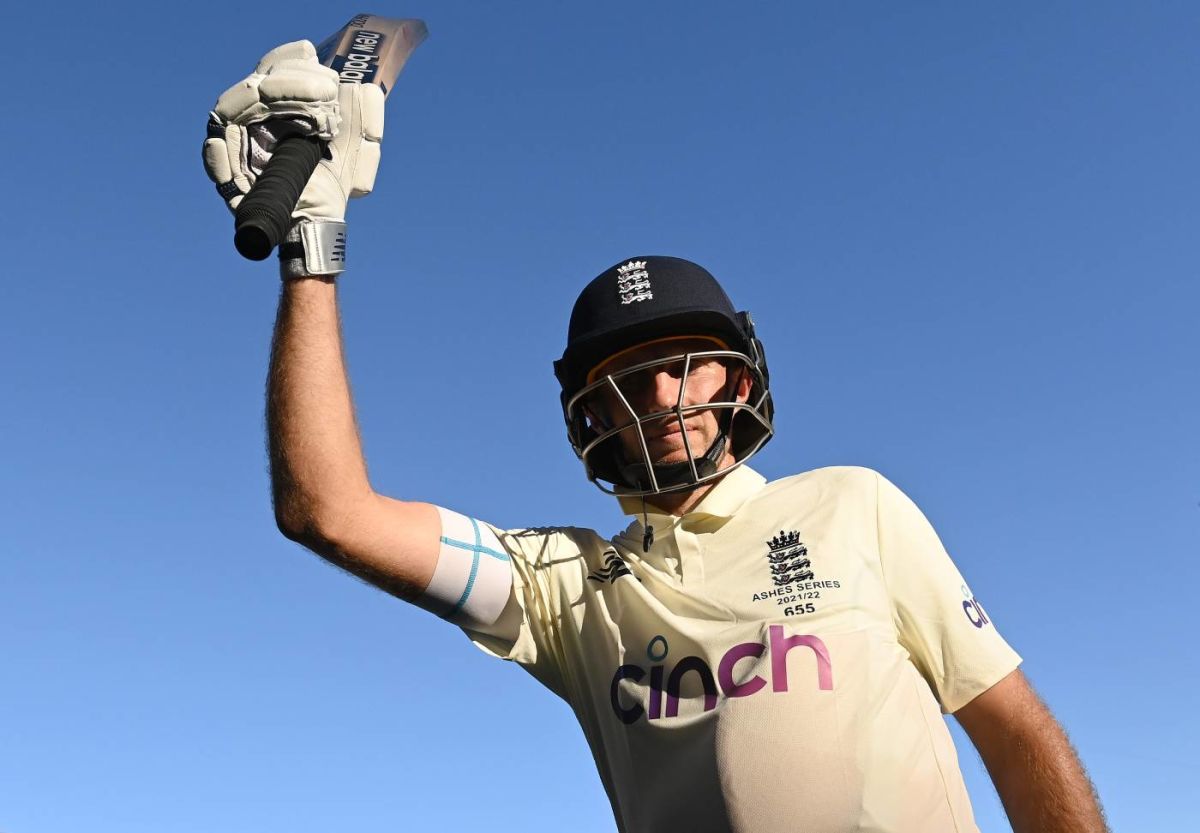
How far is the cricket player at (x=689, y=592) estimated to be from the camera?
3232 millimetres

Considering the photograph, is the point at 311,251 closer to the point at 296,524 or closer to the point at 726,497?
the point at 296,524

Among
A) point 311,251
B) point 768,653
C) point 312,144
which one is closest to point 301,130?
point 312,144

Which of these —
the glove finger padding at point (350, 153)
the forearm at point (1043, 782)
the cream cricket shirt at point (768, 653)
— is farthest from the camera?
the glove finger padding at point (350, 153)

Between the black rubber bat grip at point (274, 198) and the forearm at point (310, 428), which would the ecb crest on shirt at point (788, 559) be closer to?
the forearm at point (310, 428)

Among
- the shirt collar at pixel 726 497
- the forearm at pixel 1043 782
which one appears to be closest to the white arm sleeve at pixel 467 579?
the shirt collar at pixel 726 497

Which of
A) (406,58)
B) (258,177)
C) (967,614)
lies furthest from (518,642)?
(406,58)

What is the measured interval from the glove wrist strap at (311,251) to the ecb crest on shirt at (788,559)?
1632 millimetres

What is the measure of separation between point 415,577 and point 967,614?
5.72ft

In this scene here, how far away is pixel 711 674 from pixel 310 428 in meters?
1.37

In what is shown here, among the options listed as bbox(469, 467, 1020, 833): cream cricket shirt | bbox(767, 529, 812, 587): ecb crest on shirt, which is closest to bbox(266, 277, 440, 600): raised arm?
bbox(469, 467, 1020, 833): cream cricket shirt

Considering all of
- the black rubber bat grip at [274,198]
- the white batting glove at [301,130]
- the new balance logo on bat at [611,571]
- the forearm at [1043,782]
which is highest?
A: the white batting glove at [301,130]

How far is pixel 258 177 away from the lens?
346 centimetres

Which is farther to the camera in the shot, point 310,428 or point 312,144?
point 312,144

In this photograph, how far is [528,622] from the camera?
380 cm
